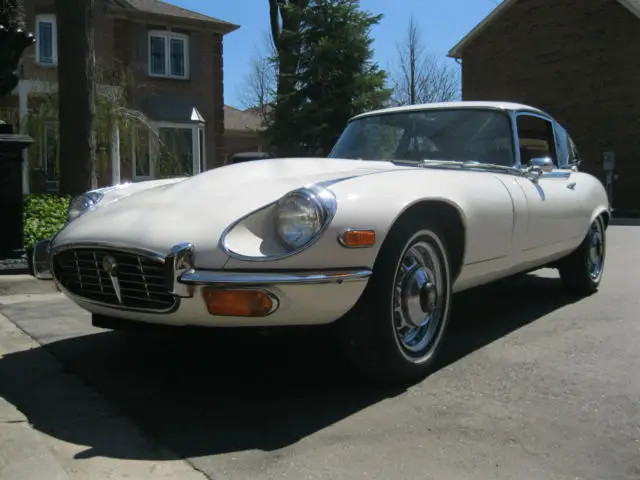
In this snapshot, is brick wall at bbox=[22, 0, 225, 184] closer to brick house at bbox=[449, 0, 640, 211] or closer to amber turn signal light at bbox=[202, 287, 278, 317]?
brick house at bbox=[449, 0, 640, 211]

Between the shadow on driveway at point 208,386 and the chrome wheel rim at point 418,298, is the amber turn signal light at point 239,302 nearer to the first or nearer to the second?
the shadow on driveway at point 208,386

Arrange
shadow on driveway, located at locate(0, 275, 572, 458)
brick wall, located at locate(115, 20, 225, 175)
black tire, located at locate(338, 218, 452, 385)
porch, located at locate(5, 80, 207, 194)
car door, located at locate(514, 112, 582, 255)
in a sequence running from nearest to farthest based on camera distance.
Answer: shadow on driveway, located at locate(0, 275, 572, 458)
black tire, located at locate(338, 218, 452, 385)
car door, located at locate(514, 112, 582, 255)
porch, located at locate(5, 80, 207, 194)
brick wall, located at locate(115, 20, 225, 175)

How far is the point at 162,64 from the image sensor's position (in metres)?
23.3

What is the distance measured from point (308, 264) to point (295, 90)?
1932cm

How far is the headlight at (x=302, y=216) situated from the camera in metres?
2.99

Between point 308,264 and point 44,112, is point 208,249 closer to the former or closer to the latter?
point 308,264

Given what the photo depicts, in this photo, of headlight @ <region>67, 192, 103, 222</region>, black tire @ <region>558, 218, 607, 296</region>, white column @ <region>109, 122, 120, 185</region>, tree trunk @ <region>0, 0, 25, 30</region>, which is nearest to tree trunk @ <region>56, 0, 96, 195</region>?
tree trunk @ <region>0, 0, 25, 30</region>

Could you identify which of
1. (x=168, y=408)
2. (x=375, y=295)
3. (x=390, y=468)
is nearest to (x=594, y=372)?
(x=375, y=295)

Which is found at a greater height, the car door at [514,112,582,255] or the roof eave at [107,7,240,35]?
the roof eave at [107,7,240,35]

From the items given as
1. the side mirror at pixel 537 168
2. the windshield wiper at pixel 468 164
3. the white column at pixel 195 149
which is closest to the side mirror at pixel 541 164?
the side mirror at pixel 537 168

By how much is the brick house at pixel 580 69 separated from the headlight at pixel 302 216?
830 inches

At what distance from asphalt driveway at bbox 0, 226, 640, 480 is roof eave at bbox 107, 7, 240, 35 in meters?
19.5

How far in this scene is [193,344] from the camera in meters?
4.14

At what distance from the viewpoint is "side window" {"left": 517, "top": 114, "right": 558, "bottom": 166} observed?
17.0 ft
